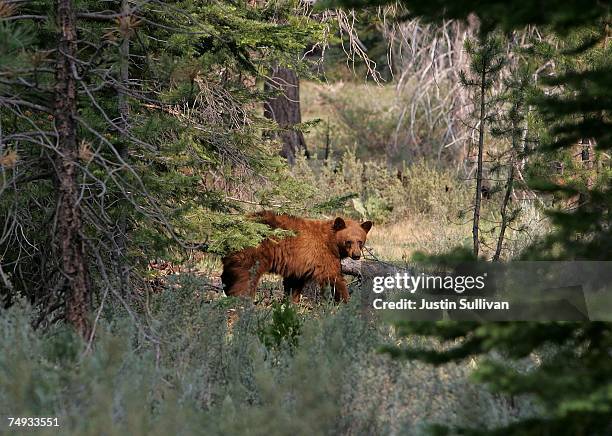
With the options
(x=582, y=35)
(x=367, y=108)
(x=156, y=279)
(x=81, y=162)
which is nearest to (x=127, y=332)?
(x=81, y=162)

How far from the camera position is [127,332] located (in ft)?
18.2

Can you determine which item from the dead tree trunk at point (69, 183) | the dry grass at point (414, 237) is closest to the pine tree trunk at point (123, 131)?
the dead tree trunk at point (69, 183)

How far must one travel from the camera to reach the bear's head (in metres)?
10.2

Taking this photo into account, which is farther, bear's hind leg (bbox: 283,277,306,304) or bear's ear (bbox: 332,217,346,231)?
bear's hind leg (bbox: 283,277,306,304)

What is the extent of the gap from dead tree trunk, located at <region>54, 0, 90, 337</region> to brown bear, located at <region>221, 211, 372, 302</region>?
381cm

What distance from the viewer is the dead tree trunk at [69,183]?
5.47 metres

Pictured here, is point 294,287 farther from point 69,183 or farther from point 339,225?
point 69,183

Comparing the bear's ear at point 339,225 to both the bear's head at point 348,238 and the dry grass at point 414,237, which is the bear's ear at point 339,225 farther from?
the dry grass at point 414,237

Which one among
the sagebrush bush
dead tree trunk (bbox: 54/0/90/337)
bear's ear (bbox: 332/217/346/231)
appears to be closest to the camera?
the sagebrush bush

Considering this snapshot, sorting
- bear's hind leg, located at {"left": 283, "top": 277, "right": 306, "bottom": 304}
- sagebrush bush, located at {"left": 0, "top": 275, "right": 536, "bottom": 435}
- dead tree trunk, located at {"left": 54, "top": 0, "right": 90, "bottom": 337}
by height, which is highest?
bear's hind leg, located at {"left": 283, "top": 277, "right": 306, "bottom": 304}

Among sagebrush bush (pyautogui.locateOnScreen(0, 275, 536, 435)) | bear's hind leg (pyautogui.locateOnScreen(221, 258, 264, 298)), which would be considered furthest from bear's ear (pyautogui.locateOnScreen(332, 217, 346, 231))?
sagebrush bush (pyautogui.locateOnScreen(0, 275, 536, 435))

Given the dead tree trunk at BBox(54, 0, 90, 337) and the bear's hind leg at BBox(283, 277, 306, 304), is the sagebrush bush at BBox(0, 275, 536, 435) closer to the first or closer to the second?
the dead tree trunk at BBox(54, 0, 90, 337)

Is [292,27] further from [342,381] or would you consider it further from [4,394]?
[4,394]

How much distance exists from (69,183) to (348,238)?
16.8 ft
